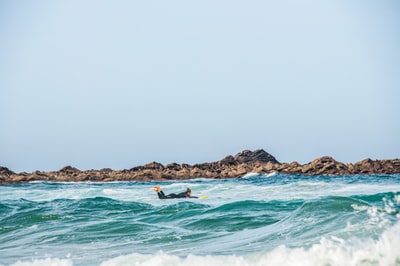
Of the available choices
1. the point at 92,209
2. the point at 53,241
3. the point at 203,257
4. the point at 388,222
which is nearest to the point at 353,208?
the point at 388,222

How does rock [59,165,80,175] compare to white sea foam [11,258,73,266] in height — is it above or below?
above

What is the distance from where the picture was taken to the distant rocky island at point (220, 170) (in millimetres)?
43625

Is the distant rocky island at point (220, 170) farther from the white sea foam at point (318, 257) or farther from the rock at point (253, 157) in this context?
the white sea foam at point (318, 257)

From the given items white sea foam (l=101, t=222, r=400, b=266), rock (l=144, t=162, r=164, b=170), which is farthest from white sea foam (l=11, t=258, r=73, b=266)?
rock (l=144, t=162, r=164, b=170)

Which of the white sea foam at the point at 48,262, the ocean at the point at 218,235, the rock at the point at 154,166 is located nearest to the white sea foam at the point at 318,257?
the ocean at the point at 218,235

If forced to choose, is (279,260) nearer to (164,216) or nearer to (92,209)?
(164,216)

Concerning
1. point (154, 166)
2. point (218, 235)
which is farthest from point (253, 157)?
point (218, 235)

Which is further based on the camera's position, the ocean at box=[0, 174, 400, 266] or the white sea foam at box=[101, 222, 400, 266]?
the ocean at box=[0, 174, 400, 266]

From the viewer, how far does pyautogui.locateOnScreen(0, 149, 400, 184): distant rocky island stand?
43.6 meters

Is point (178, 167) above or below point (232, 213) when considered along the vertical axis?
above

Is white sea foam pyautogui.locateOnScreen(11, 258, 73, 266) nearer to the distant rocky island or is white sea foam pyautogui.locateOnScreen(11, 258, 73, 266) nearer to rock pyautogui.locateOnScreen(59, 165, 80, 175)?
the distant rocky island

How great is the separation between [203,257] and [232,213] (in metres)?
5.63

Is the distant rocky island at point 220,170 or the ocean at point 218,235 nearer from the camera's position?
the ocean at point 218,235

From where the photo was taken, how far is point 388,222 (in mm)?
9414
